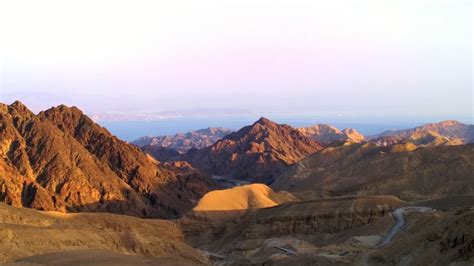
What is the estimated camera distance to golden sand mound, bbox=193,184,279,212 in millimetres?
99537

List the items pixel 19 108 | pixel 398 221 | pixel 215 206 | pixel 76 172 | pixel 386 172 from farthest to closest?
pixel 19 108, pixel 386 172, pixel 76 172, pixel 215 206, pixel 398 221

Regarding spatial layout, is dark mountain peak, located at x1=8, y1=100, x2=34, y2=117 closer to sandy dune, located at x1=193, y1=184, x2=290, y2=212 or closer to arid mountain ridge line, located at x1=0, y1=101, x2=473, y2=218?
arid mountain ridge line, located at x1=0, y1=101, x2=473, y2=218

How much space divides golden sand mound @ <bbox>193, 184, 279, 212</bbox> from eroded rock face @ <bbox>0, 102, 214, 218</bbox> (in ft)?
67.1

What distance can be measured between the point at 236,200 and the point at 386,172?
119ft

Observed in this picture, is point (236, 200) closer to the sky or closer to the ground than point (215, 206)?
closer to the sky

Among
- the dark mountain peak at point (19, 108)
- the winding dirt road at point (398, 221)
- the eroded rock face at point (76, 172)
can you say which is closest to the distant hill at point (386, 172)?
the winding dirt road at point (398, 221)

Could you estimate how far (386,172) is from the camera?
397 ft

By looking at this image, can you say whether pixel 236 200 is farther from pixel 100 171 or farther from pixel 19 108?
pixel 19 108

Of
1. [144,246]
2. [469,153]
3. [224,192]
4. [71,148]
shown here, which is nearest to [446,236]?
[144,246]

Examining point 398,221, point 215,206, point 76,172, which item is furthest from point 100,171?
point 398,221

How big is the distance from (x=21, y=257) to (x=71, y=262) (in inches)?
275

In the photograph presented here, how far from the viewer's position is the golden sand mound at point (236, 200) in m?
99.5

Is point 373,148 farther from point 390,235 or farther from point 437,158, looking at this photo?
point 390,235

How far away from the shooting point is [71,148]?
121 m
